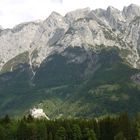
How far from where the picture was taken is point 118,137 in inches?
7736
